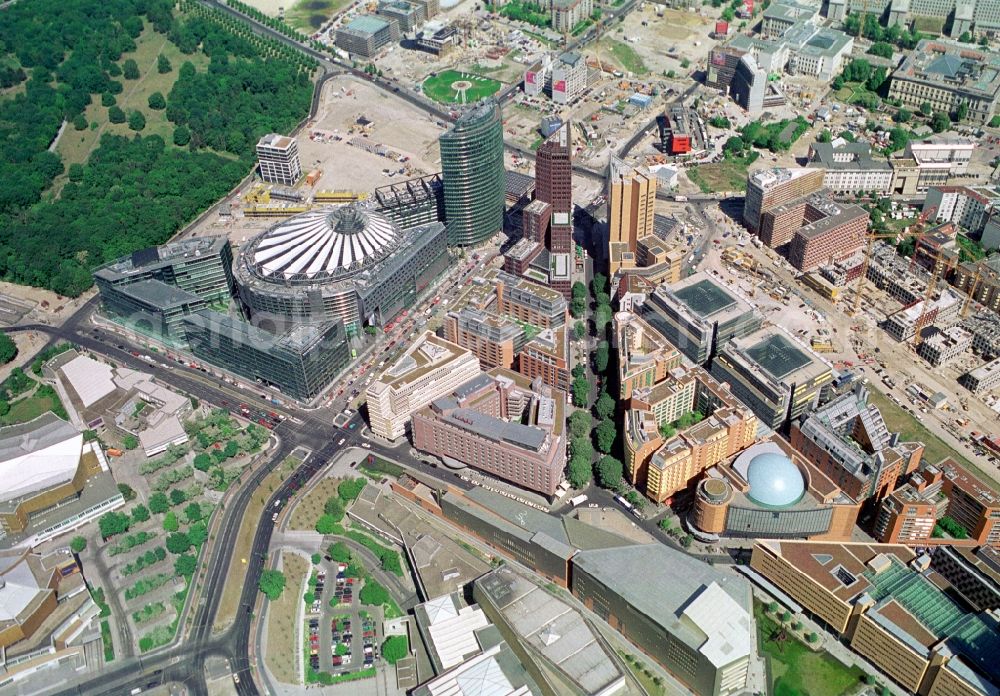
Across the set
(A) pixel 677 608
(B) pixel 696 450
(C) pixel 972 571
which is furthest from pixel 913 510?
(A) pixel 677 608

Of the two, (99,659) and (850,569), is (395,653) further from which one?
(850,569)

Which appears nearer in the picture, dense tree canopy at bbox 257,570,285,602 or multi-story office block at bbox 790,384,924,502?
dense tree canopy at bbox 257,570,285,602

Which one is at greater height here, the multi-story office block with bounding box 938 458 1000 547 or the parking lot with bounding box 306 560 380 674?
the multi-story office block with bounding box 938 458 1000 547

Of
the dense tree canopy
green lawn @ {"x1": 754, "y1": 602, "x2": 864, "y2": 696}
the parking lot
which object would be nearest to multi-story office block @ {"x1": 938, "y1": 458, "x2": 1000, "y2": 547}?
green lawn @ {"x1": 754, "y1": 602, "x2": 864, "y2": 696}

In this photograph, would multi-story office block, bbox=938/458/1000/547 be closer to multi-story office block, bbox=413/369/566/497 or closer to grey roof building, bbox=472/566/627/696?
multi-story office block, bbox=413/369/566/497

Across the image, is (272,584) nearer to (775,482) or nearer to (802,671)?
(802,671)

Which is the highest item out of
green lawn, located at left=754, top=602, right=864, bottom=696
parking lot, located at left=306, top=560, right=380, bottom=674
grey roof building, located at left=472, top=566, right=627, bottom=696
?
grey roof building, located at left=472, top=566, right=627, bottom=696

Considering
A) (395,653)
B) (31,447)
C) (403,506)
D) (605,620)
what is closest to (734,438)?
(605,620)
